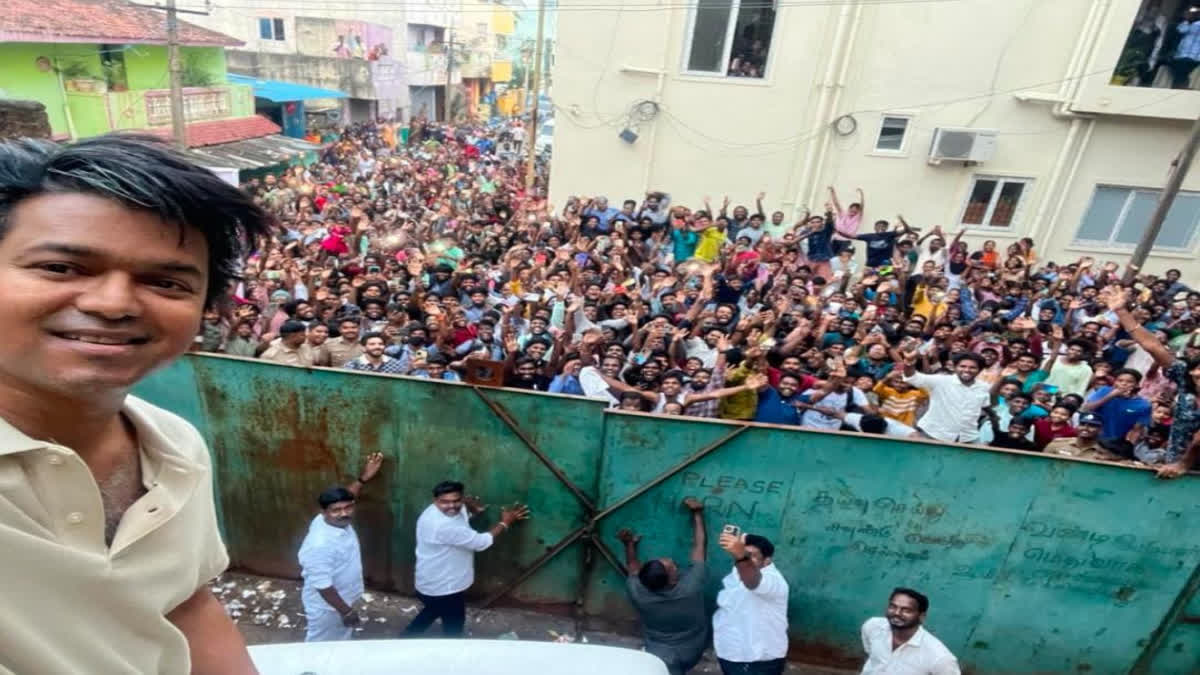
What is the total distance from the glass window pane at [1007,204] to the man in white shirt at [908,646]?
10284 mm

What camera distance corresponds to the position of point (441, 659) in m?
2.15

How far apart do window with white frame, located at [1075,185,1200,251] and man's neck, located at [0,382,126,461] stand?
13.8 m

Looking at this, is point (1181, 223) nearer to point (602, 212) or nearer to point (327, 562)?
point (602, 212)

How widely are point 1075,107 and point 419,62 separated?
107 feet

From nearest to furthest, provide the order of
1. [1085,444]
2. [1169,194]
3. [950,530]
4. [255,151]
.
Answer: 1. [950,530]
2. [1085,444]
3. [1169,194]
4. [255,151]

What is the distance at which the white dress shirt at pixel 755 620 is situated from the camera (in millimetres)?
3426

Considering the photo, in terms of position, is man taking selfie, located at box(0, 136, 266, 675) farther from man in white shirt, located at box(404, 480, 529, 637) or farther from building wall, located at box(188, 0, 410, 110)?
building wall, located at box(188, 0, 410, 110)

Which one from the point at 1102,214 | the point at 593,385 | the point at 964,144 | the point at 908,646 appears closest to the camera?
the point at 908,646

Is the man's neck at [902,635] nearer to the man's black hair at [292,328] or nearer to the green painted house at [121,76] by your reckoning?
the man's black hair at [292,328]

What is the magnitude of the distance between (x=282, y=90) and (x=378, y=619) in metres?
25.0

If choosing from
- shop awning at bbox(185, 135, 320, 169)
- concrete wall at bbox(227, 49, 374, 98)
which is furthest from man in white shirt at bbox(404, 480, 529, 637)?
concrete wall at bbox(227, 49, 374, 98)

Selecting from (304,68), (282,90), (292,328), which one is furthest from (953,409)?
(304,68)

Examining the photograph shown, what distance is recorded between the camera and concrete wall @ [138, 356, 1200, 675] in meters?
3.60

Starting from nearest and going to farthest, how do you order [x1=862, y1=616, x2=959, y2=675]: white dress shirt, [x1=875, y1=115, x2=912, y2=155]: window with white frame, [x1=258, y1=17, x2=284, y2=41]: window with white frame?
1. [x1=862, y1=616, x2=959, y2=675]: white dress shirt
2. [x1=875, y1=115, x2=912, y2=155]: window with white frame
3. [x1=258, y1=17, x2=284, y2=41]: window with white frame
